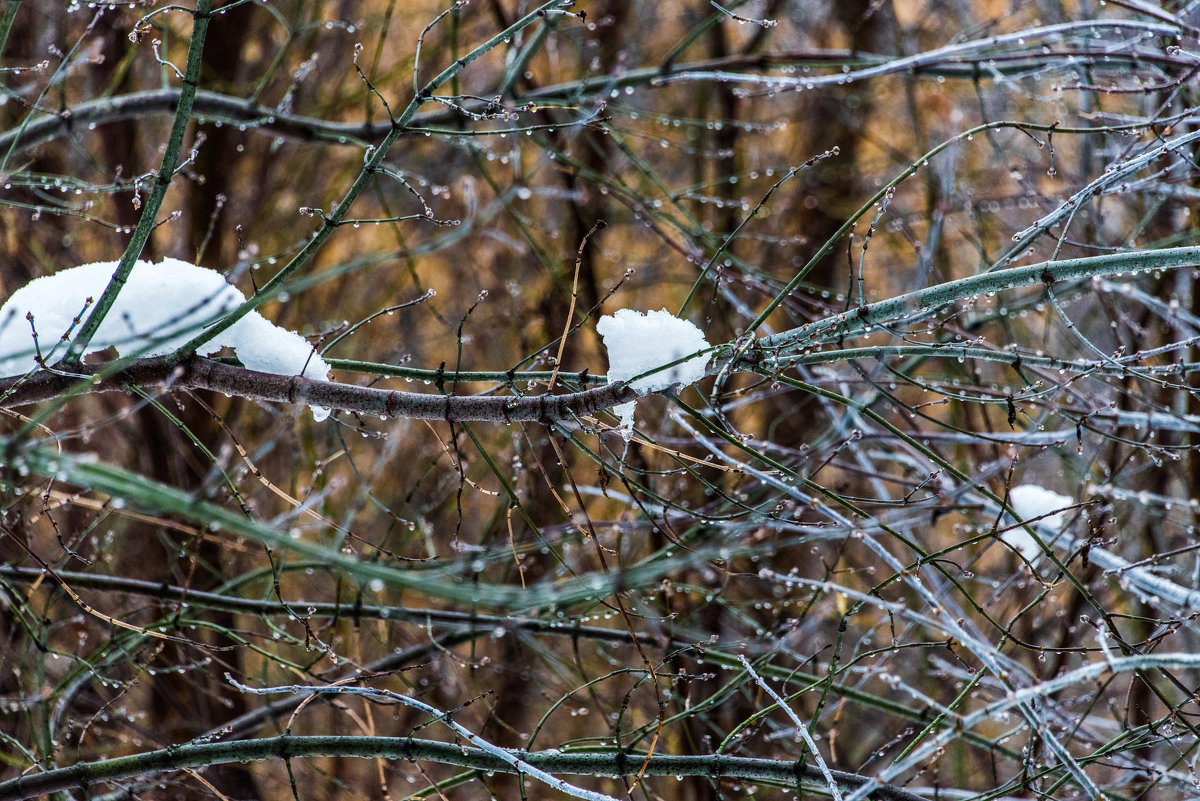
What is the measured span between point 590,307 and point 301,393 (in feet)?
9.96

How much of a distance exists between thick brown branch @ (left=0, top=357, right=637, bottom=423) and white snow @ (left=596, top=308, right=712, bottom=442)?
0.08 metres

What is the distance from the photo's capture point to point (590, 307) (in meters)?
4.81

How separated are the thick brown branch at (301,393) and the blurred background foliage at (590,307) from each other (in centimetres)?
80

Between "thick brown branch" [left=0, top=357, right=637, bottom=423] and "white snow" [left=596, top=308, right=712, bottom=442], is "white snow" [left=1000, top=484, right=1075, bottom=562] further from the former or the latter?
"thick brown branch" [left=0, top=357, right=637, bottom=423]

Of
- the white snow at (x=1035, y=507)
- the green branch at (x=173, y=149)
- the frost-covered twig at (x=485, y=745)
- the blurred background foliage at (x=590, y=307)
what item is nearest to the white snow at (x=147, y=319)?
the green branch at (x=173, y=149)

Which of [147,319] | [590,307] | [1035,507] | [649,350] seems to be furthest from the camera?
[590,307]

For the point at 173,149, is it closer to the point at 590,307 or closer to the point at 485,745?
the point at 485,745

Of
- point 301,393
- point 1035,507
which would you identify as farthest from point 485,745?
point 1035,507

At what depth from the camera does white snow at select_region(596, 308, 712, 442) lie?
1723 millimetres

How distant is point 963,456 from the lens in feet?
17.0

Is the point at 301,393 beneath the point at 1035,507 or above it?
beneath

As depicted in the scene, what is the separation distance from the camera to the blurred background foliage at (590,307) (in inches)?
127

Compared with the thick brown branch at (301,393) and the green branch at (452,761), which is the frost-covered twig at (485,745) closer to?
the green branch at (452,761)

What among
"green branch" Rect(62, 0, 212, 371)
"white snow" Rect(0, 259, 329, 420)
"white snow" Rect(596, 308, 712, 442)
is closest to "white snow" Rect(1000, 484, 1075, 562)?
"white snow" Rect(596, 308, 712, 442)
